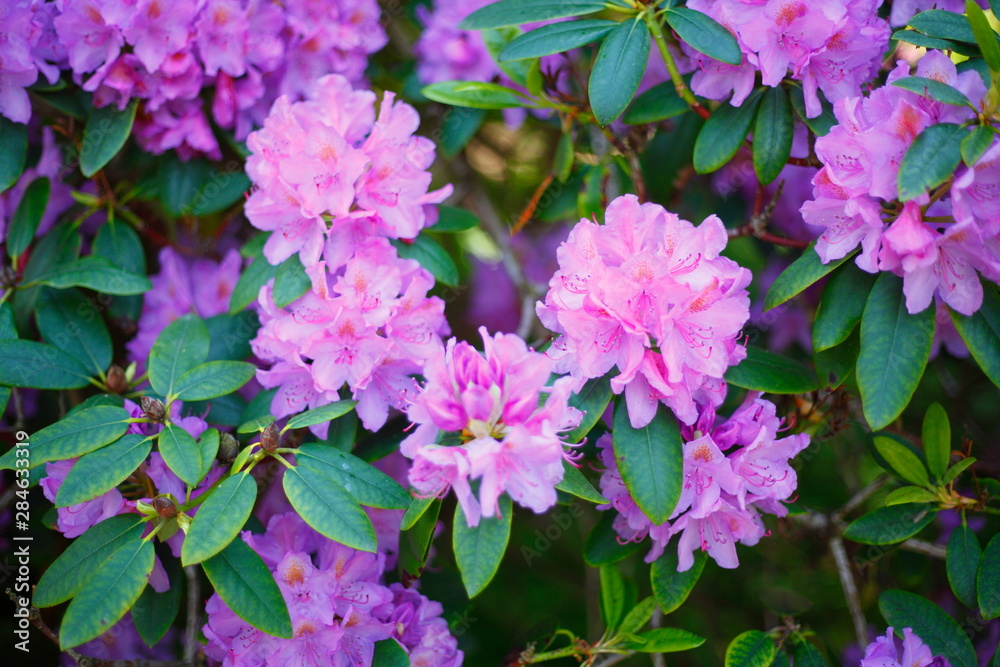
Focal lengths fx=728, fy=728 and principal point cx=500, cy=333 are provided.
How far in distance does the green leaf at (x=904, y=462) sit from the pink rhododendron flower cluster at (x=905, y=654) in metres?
0.26

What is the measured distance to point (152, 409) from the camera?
1165mm

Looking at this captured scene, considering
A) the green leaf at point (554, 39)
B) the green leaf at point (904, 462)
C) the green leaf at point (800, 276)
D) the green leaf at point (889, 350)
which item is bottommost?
the green leaf at point (904, 462)

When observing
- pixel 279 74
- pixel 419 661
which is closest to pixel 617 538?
pixel 419 661

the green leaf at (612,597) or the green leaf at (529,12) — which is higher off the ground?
the green leaf at (529,12)

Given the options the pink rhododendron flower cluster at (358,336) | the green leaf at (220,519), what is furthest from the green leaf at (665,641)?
the green leaf at (220,519)

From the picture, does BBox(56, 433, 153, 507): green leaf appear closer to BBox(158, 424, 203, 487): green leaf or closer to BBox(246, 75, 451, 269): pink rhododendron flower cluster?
BBox(158, 424, 203, 487): green leaf

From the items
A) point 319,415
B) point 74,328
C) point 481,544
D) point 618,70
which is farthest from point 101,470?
point 618,70

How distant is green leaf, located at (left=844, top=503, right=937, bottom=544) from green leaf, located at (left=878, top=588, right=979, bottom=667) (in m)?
0.10

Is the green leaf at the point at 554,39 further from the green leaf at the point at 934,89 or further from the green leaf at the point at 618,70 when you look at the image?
the green leaf at the point at 934,89

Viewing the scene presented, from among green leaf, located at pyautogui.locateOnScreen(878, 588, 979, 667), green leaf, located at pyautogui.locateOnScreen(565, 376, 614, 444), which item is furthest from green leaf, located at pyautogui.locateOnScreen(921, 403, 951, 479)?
green leaf, located at pyautogui.locateOnScreen(565, 376, 614, 444)

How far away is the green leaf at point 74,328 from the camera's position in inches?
55.1

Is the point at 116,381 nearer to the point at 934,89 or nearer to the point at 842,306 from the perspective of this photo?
the point at 842,306

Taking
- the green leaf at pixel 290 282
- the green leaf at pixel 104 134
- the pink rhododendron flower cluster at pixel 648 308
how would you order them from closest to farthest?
the pink rhododendron flower cluster at pixel 648 308 < the green leaf at pixel 290 282 < the green leaf at pixel 104 134

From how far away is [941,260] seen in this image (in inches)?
41.5
